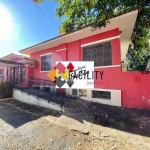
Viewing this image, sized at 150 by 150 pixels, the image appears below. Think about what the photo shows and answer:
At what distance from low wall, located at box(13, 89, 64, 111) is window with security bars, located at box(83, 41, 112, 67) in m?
3.56

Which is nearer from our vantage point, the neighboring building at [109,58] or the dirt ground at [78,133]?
the dirt ground at [78,133]

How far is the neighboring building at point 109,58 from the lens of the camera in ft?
21.7

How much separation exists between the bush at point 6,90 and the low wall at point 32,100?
49cm

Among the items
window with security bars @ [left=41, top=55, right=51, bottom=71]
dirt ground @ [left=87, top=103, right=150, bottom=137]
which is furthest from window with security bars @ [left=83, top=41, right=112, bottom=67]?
window with security bars @ [left=41, top=55, right=51, bottom=71]

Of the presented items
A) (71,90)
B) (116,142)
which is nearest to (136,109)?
(116,142)

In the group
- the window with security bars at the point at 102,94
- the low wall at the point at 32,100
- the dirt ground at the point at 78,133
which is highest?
the window with security bars at the point at 102,94

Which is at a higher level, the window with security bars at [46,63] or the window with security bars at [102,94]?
the window with security bars at [46,63]

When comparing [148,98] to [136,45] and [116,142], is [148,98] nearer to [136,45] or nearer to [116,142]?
[116,142]

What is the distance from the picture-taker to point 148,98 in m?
6.43

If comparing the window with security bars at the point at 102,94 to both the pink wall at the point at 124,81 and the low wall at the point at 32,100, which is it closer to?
the pink wall at the point at 124,81

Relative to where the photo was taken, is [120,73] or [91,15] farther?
[120,73]

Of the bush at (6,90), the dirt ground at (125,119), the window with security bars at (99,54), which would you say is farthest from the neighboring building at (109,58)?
the bush at (6,90)

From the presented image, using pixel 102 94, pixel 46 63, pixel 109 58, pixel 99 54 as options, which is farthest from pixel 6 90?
pixel 109 58

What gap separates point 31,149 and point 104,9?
5.57m
